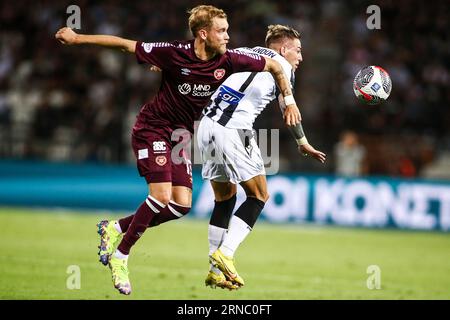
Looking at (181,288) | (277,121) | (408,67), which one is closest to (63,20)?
(277,121)

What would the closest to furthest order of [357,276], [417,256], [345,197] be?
[357,276] < [417,256] < [345,197]

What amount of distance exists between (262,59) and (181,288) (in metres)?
3.05

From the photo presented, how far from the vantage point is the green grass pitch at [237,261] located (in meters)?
9.73

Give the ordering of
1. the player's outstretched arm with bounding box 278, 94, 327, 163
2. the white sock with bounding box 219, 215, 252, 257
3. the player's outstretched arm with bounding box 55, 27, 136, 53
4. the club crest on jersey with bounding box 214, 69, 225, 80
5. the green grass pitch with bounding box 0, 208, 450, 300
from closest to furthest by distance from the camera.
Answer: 1. the player's outstretched arm with bounding box 55, 27, 136, 53
2. the club crest on jersey with bounding box 214, 69, 225, 80
3. the player's outstretched arm with bounding box 278, 94, 327, 163
4. the white sock with bounding box 219, 215, 252, 257
5. the green grass pitch with bounding box 0, 208, 450, 300

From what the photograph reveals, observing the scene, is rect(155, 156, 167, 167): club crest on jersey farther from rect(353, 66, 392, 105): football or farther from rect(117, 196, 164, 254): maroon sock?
rect(353, 66, 392, 105): football

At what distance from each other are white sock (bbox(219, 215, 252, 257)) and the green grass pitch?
0.99 meters

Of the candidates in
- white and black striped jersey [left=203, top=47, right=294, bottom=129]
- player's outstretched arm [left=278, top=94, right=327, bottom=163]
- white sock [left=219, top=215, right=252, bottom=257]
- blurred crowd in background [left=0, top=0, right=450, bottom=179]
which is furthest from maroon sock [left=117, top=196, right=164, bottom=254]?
blurred crowd in background [left=0, top=0, right=450, bottom=179]

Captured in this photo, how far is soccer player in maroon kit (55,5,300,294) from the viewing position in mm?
8094

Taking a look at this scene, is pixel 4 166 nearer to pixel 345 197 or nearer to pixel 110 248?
pixel 345 197

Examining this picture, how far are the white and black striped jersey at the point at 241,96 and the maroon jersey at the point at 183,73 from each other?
0.40 meters

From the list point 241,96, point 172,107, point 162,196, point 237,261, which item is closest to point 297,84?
point 237,261

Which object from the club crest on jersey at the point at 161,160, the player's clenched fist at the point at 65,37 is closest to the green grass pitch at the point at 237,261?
the club crest on jersey at the point at 161,160

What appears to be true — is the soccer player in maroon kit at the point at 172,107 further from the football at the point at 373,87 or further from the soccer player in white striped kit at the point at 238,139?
the football at the point at 373,87

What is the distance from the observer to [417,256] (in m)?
13.6
